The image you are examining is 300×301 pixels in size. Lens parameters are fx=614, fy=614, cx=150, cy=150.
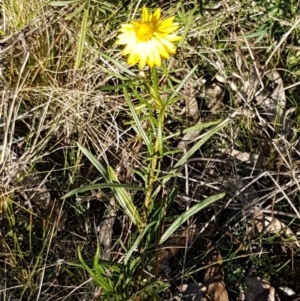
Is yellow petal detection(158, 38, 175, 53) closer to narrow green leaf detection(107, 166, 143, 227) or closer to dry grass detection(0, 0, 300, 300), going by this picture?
dry grass detection(0, 0, 300, 300)

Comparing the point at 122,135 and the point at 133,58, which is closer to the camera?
the point at 133,58

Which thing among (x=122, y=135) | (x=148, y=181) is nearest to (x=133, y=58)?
(x=148, y=181)

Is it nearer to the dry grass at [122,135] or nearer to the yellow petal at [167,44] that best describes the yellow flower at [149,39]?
the yellow petal at [167,44]

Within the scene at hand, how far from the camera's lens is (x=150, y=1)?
209 centimetres

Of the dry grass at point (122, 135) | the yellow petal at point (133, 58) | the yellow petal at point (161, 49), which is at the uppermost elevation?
the yellow petal at point (161, 49)

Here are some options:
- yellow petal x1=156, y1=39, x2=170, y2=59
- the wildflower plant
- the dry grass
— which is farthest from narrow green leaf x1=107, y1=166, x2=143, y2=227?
yellow petal x1=156, y1=39, x2=170, y2=59

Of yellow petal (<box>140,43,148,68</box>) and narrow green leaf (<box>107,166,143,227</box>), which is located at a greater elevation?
yellow petal (<box>140,43,148,68</box>)

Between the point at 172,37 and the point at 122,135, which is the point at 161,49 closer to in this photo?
the point at 172,37

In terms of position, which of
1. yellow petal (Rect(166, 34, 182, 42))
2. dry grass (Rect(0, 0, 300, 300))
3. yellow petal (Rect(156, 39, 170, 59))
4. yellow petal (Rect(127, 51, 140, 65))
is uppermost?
yellow petal (Rect(166, 34, 182, 42))

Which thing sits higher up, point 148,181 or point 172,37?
point 172,37

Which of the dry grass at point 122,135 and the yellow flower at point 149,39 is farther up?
the yellow flower at point 149,39

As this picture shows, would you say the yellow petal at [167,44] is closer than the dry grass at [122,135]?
Yes

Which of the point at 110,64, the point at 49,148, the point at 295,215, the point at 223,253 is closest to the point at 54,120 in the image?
the point at 49,148

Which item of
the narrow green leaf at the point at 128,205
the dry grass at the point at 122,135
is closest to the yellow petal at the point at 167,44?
the dry grass at the point at 122,135
